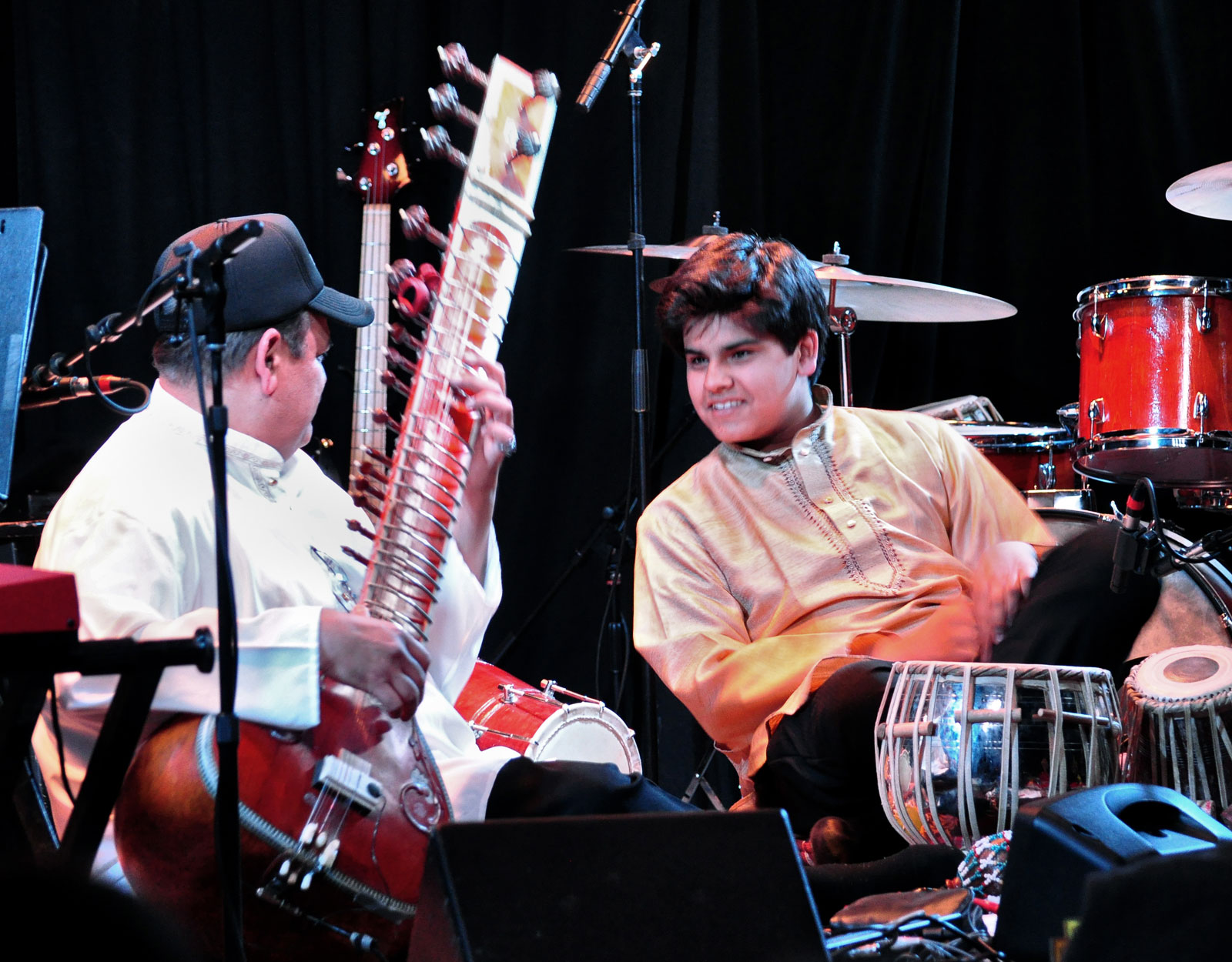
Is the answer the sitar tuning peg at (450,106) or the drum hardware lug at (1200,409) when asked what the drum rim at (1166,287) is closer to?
the drum hardware lug at (1200,409)

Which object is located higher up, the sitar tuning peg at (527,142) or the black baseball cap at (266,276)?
the sitar tuning peg at (527,142)

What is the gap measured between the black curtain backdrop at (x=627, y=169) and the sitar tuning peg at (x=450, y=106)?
2221 mm

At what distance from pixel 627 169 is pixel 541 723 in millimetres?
2072

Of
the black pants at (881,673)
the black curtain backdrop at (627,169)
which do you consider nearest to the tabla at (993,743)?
the black pants at (881,673)

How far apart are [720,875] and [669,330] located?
5.76 ft

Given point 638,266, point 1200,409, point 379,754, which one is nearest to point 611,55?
point 638,266

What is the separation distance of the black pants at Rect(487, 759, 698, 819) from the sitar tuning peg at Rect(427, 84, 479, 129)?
0.97 metres

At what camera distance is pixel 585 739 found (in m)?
2.99

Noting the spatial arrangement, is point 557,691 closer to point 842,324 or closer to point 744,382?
point 744,382

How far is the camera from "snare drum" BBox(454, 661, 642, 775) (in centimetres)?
286

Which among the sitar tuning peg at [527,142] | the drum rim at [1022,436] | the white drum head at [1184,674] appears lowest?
the white drum head at [1184,674]

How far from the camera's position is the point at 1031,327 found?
459cm

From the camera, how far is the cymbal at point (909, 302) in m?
3.86

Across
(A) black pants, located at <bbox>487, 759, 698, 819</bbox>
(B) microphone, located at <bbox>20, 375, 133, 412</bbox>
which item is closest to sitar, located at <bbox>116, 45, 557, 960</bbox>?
(A) black pants, located at <bbox>487, 759, 698, 819</bbox>
